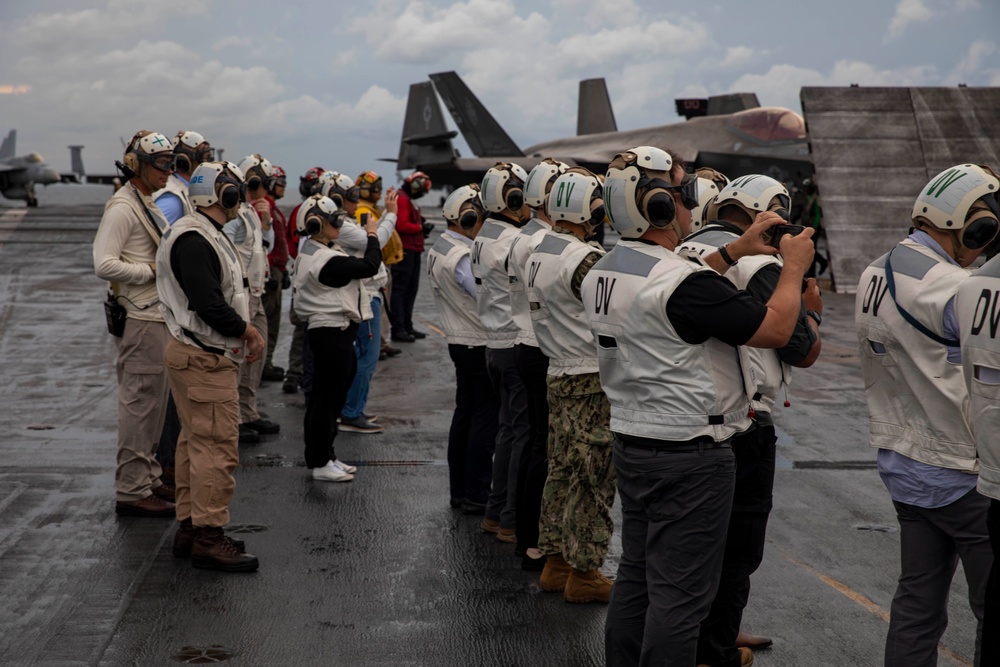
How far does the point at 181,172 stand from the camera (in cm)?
702

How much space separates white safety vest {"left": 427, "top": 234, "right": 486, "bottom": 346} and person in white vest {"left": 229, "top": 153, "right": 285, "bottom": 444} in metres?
1.80

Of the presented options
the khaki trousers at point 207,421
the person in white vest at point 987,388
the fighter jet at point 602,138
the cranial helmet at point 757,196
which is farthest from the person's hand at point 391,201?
the fighter jet at point 602,138

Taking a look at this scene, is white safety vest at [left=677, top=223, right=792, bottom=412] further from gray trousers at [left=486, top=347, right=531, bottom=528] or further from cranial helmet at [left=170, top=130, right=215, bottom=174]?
cranial helmet at [left=170, top=130, right=215, bottom=174]

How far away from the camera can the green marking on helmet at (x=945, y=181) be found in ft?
11.8

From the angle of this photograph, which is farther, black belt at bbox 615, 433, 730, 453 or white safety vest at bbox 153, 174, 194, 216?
white safety vest at bbox 153, 174, 194, 216

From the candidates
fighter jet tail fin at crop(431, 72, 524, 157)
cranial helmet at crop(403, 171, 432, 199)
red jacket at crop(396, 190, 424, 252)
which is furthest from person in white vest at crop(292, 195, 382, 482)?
fighter jet tail fin at crop(431, 72, 524, 157)

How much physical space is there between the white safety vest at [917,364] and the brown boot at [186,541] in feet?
11.5

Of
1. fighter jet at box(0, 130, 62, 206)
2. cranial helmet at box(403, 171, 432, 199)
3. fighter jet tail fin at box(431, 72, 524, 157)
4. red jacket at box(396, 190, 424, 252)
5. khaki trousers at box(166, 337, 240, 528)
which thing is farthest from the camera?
fighter jet at box(0, 130, 62, 206)

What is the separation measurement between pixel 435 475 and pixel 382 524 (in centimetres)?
121

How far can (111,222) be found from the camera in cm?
616

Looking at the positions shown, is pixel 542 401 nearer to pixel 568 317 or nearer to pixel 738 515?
pixel 568 317

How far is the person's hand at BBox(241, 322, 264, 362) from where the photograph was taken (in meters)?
5.38

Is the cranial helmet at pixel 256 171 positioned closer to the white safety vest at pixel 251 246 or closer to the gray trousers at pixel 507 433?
the white safety vest at pixel 251 246

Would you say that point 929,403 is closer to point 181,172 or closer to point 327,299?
point 327,299
